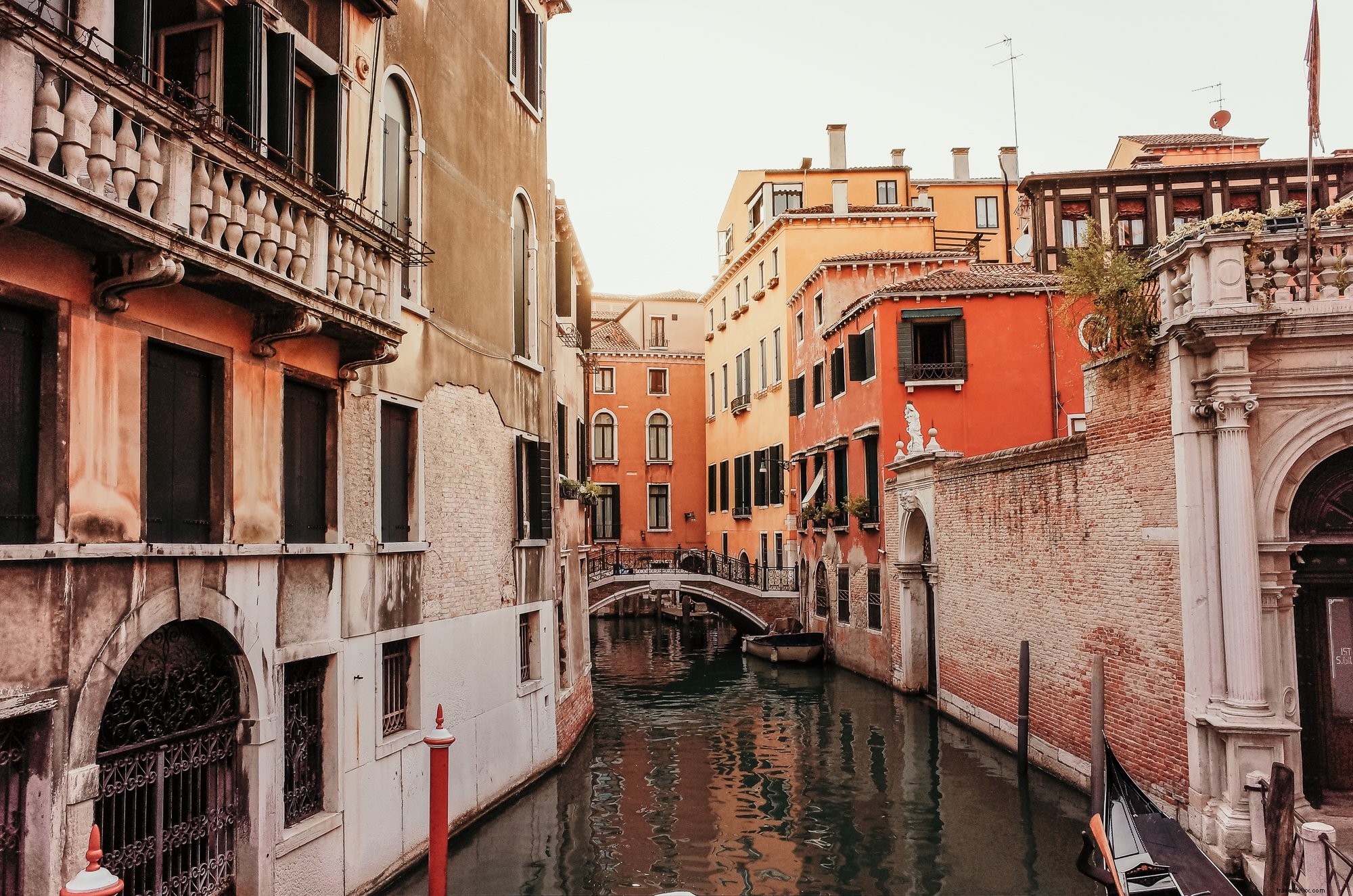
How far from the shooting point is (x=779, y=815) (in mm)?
10891

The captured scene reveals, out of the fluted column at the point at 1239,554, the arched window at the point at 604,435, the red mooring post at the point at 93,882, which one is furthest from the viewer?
the arched window at the point at 604,435

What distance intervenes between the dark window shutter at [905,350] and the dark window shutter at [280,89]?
547 inches

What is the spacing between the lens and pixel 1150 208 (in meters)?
18.3

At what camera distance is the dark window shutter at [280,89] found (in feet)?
21.8

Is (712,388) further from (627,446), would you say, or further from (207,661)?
(207,661)

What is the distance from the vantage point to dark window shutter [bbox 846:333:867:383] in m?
20.3

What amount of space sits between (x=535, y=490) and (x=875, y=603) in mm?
9754

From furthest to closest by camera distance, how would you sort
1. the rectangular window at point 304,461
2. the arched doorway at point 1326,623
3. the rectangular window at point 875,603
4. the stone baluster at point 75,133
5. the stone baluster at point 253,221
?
1. the rectangular window at point 875,603
2. the arched doorway at point 1326,623
3. the rectangular window at point 304,461
4. the stone baluster at point 253,221
5. the stone baluster at point 75,133

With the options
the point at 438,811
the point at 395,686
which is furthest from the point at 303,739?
the point at 395,686

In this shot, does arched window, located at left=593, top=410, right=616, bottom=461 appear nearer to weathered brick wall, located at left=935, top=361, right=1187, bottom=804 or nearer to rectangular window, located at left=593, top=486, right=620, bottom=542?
rectangular window, located at left=593, top=486, right=620, bottom=542

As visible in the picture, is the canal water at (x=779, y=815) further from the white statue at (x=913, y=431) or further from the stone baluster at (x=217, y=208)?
Answer: the stone baluster at (x=217, y=208)

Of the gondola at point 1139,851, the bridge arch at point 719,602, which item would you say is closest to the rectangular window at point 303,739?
the gondola at point 1139,851

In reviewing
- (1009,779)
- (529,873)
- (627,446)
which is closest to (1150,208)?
(1009,779)

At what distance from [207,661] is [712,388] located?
30.0 m
